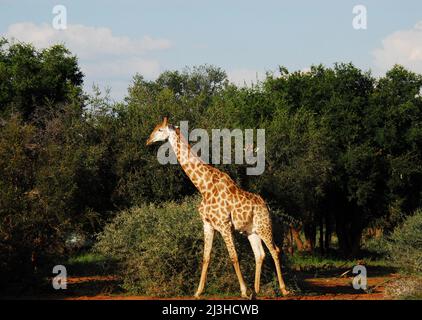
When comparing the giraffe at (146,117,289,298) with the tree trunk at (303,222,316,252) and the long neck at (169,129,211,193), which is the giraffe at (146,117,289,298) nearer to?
the long neck at (169,129,211,193)

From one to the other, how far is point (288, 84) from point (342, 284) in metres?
17.6

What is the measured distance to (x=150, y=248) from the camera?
18.9 meters

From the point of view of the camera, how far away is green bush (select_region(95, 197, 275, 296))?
61.2 ft

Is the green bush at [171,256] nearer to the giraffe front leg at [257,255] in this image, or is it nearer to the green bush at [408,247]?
the giraffe front leg at [257,255]

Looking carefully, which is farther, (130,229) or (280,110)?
Result: (280,110)

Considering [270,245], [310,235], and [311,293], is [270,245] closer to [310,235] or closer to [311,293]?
[311,293]

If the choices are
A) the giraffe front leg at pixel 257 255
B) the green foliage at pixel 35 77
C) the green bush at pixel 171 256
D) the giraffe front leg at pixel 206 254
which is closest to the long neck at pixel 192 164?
the giraffe front leg at pixel 206 254

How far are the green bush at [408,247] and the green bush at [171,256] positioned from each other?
4292 millimetres

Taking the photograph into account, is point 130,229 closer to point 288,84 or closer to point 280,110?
point 280,110

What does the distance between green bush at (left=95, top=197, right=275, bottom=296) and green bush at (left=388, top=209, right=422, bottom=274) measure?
429cm

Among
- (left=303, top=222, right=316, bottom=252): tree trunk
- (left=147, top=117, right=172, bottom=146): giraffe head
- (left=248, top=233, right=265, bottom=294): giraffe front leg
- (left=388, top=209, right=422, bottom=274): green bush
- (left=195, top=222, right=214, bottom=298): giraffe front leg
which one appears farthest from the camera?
(left=303, top=222, right=316, bottom=252): tree trunk

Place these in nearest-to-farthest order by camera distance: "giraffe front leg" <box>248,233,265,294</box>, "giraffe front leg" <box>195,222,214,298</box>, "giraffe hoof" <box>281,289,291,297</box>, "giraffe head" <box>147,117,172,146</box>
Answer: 1. "giraffe front leg" <box>195,222,214,298</box>
2. "giraffe front leg" <box>248,233,265,294</box>
3. "giraffe head" <box>147,117,172,146</box>
4. "giraffe hoof" <box>281,289,291,297</box>

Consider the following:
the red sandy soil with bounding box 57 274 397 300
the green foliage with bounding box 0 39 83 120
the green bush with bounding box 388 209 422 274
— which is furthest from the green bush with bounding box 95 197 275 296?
the green foliage with bounding box 0 39 83 120
